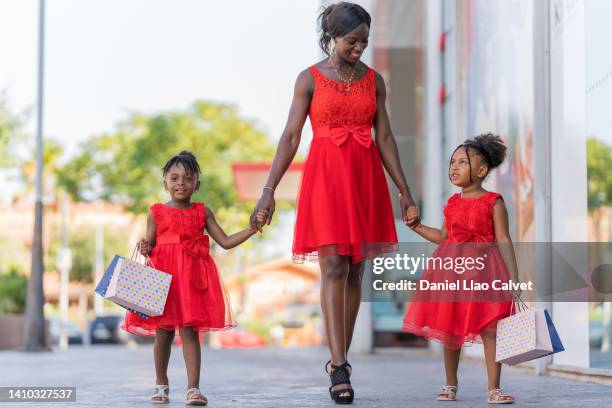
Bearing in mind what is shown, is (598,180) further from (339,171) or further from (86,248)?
(86,248)

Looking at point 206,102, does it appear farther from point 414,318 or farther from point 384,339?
point 414,318

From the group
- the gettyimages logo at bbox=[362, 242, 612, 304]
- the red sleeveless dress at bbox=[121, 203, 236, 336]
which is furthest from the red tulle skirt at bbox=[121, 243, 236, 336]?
the gettyimages logo at bbox=[362, 242, 612, 304]

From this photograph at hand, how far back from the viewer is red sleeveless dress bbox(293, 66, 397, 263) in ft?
20.4

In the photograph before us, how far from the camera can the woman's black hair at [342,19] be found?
6141 mm

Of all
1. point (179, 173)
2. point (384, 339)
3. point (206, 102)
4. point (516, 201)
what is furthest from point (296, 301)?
point (179, 173)

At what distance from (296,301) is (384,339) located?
45.5m

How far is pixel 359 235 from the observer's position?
6219 mm

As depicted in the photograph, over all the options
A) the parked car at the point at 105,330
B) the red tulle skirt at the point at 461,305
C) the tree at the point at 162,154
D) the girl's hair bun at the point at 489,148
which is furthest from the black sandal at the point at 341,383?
the parked car at the point at 105,330

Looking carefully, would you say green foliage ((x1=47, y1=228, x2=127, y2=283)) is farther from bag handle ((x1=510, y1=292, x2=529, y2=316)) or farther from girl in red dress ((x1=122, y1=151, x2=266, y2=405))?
bag handle ((x1=510, y1=292, x2=529, y2=316))

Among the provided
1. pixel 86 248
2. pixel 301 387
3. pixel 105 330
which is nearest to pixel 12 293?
pixel 105 330

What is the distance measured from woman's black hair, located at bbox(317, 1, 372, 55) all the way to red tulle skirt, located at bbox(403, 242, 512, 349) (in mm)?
1237

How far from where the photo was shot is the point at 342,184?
625 cm

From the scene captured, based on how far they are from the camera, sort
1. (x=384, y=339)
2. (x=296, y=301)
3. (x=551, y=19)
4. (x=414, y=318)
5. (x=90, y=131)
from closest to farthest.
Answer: (x=414, y=318) → (x=551, y=19) → (x=384, y=339) → (x=90, y=131) → (x=296, y=301)

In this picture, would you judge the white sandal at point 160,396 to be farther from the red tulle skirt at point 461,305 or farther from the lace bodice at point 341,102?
the lace bodice at point 341,102
